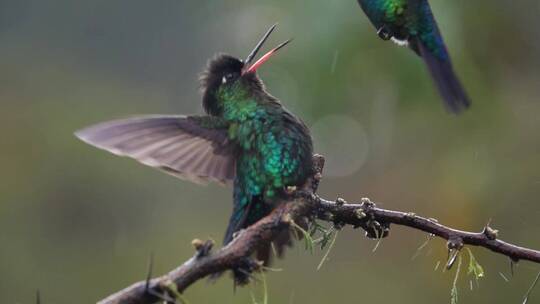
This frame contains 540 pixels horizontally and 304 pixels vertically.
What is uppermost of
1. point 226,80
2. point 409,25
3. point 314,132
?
point 409,25

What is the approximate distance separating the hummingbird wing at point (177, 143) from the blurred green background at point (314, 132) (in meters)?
0.70

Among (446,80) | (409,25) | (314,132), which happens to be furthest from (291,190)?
(314,132)

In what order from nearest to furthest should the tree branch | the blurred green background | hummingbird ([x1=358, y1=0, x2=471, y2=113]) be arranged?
the tree branch → hummingbird ([x1=358, y1=0, x2=471, y2=113]) → the blurred green background

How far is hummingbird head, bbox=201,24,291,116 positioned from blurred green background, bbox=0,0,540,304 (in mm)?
1036

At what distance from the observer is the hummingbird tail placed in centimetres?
312

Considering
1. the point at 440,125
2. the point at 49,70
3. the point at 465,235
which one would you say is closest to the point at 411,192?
the point at 440,125

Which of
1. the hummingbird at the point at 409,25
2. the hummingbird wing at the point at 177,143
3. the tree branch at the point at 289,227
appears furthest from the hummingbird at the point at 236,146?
the hummingbird at the point at 409,25

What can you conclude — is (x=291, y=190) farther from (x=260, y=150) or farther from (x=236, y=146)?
(x=236, y=146)

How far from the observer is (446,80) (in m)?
3.30

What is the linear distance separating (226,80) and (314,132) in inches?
169

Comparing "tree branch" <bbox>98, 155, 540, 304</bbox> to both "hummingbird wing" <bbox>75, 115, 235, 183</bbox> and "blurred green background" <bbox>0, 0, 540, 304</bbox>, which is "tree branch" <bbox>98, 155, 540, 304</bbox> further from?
"hummingbird wing" <bbox>75, 115, 235, 183</bbox>

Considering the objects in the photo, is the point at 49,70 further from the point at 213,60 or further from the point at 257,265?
the point at 257,265

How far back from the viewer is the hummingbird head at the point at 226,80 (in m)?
3.68

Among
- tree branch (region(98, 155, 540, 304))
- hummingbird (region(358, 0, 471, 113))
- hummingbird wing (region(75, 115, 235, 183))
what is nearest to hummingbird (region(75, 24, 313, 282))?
hummingbird wing (region(75, 115, 235, 183))
